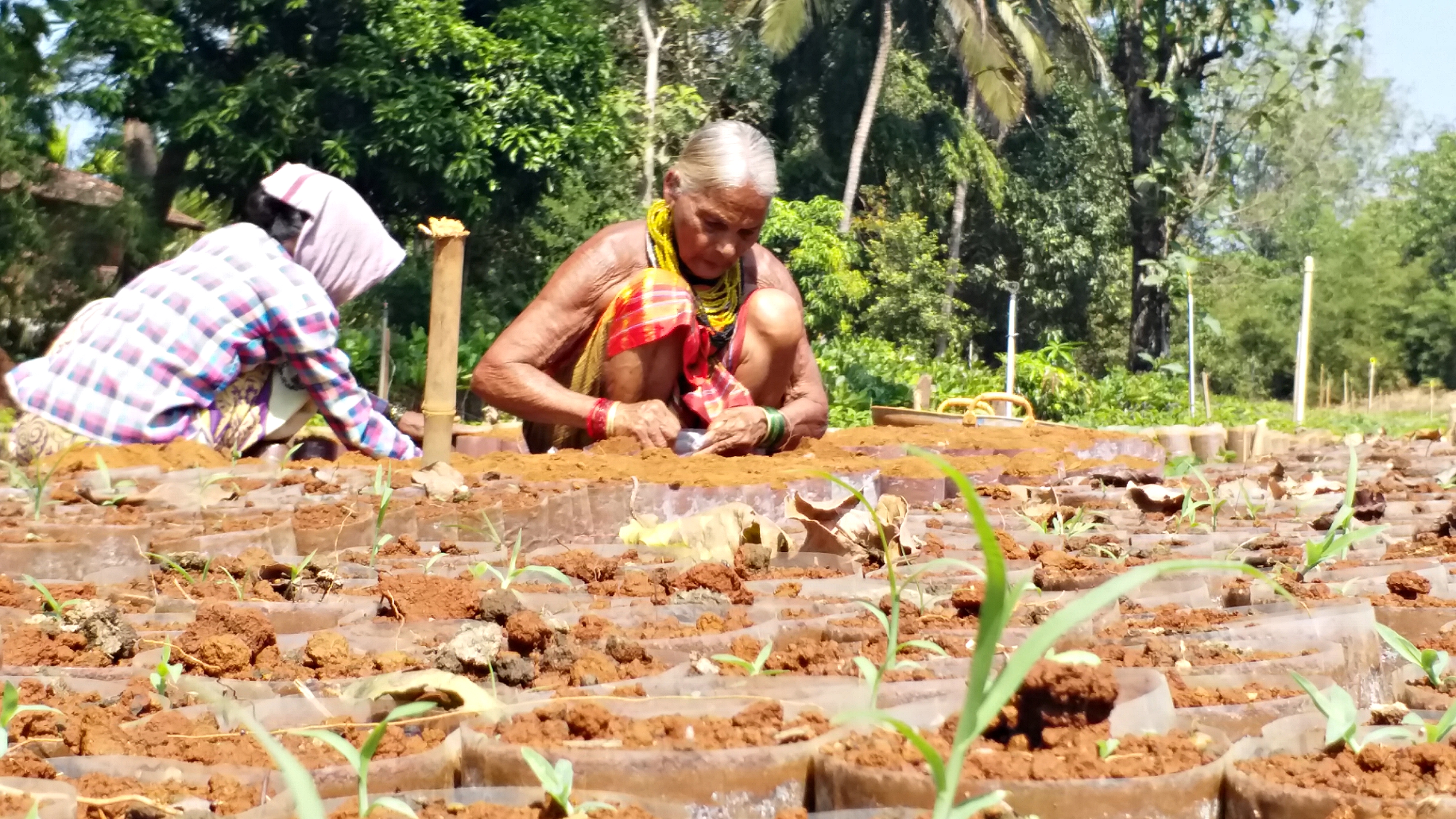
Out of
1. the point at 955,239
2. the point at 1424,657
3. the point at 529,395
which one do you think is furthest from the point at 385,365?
the point at 955,239

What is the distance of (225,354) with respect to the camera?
4.84m

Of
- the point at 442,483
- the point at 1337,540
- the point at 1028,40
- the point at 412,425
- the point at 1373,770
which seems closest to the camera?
the point at 1373,770

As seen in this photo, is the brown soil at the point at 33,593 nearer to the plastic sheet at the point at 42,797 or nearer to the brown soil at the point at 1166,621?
the plastic sheet at the point at 42,797

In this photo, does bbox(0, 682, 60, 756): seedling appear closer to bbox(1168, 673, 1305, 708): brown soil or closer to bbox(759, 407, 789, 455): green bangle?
bbox(1168, 673, 1305, 708): brown soil

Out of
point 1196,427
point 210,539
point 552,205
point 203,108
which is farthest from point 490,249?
point 210,539

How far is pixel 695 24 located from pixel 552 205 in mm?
4367

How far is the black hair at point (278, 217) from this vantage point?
5203 mm

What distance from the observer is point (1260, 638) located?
1729mm

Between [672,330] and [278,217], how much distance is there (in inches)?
60.1

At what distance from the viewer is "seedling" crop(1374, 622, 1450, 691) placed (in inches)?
61.8

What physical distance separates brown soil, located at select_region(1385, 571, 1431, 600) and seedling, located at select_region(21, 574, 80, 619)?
1725 mm

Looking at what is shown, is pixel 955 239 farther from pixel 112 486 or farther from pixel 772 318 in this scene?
pixel 112 486

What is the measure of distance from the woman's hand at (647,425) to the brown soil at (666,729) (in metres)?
3.35

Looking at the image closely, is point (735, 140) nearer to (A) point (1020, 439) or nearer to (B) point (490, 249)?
(A) point (1020, 439)
